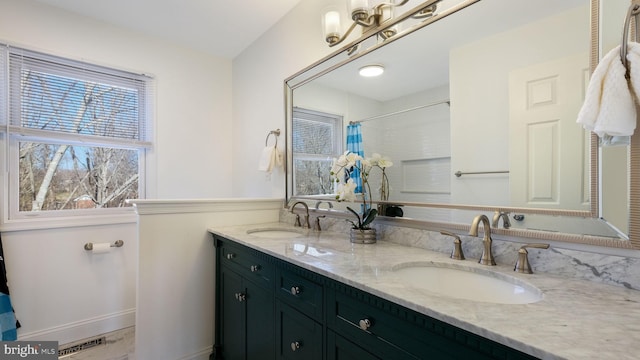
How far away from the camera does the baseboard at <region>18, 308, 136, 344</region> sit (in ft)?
6.82

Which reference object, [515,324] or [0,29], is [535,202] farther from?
[0,29]

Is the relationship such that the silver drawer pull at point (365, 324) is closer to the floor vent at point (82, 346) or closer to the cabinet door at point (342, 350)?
the cabinet door at point (342, 350)

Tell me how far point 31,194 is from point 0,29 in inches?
46.0

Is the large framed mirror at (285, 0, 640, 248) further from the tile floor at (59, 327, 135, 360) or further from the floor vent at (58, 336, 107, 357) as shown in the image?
the floor vent at (58, 336, 107, 357)

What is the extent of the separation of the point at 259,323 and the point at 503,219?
1.21 metres

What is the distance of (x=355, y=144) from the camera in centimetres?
167

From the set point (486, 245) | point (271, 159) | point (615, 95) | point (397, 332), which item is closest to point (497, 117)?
point (615, 95)

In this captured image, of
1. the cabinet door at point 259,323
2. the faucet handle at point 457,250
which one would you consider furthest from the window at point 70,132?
the faucet handle at point 457,250

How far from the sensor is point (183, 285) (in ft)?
6.07

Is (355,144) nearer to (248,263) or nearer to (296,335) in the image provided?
(248,263)

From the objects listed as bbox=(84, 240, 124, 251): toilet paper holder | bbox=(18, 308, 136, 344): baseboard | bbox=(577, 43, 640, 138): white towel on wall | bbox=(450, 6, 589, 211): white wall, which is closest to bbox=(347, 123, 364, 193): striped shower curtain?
bbox=(450, 6, 589, 211): white wall

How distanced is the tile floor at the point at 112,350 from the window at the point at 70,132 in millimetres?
1036

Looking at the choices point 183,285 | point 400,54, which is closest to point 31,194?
point 183,285

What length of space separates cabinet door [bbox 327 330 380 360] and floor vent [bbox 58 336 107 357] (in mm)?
2148
